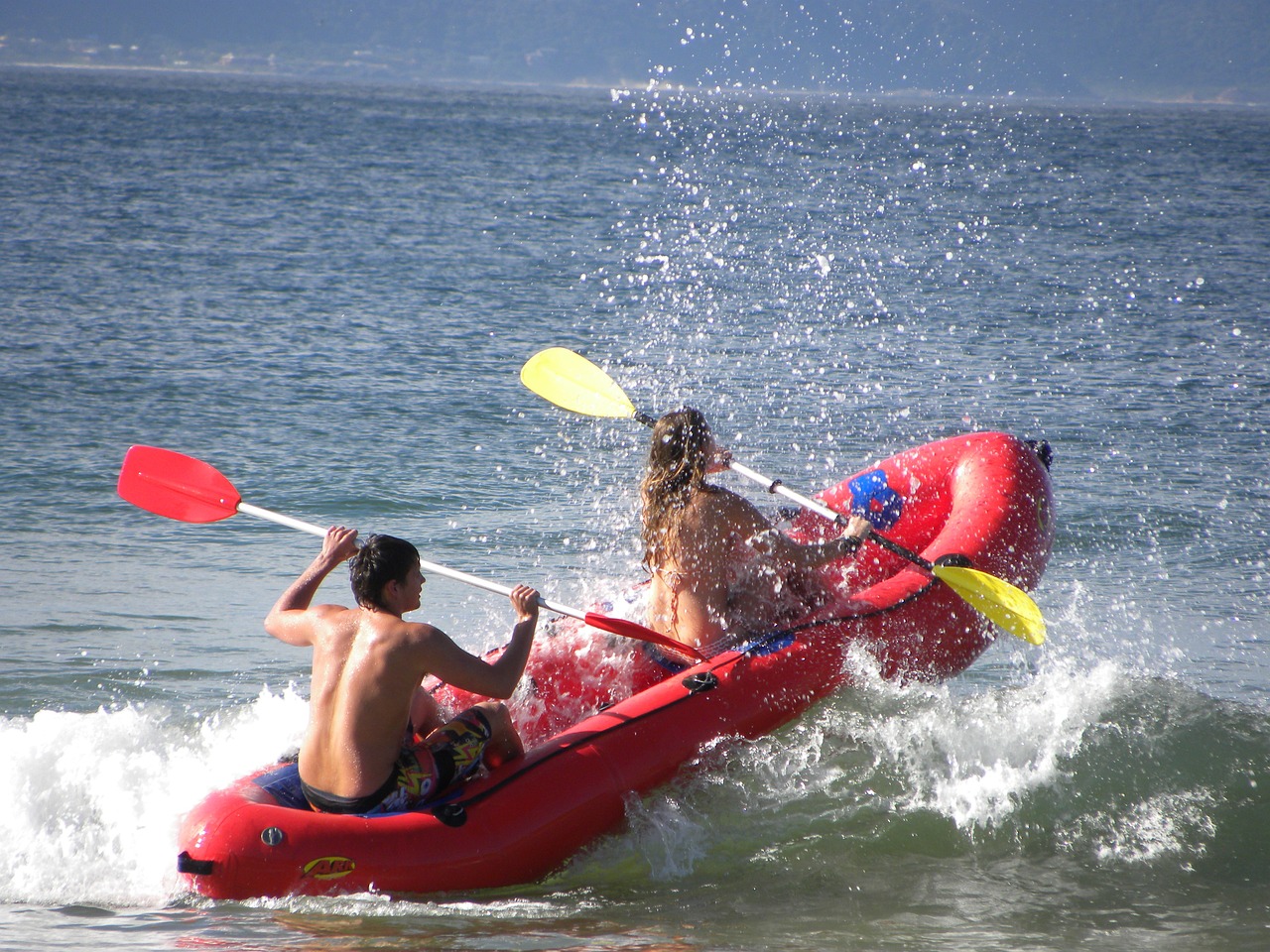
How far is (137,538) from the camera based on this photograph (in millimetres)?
7168

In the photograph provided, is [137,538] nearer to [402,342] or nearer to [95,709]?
[95,709]

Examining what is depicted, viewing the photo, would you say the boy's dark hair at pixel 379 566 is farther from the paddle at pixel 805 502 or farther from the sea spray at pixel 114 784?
the paddle at pixel 805 502

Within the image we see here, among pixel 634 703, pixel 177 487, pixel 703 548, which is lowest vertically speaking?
pixel 634 703

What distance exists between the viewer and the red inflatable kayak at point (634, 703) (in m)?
3.59

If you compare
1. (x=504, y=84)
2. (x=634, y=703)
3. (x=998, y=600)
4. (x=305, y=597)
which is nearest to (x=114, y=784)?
(x=305, y=597)

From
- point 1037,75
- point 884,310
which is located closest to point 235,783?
point 884,310

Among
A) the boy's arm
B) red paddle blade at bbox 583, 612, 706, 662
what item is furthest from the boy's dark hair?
red paddle blade at bbox 583, 612, 706, 662

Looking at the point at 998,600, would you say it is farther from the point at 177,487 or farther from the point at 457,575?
the point at 177,487

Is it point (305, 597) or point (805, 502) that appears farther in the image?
point (805, 502)

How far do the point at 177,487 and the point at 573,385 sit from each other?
76.0 inches

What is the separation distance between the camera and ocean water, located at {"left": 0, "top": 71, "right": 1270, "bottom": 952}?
12.5ft

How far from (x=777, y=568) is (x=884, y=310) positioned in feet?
30.2

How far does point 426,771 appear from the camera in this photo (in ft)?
12.3

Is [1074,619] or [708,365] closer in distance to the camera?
[1074,619]
